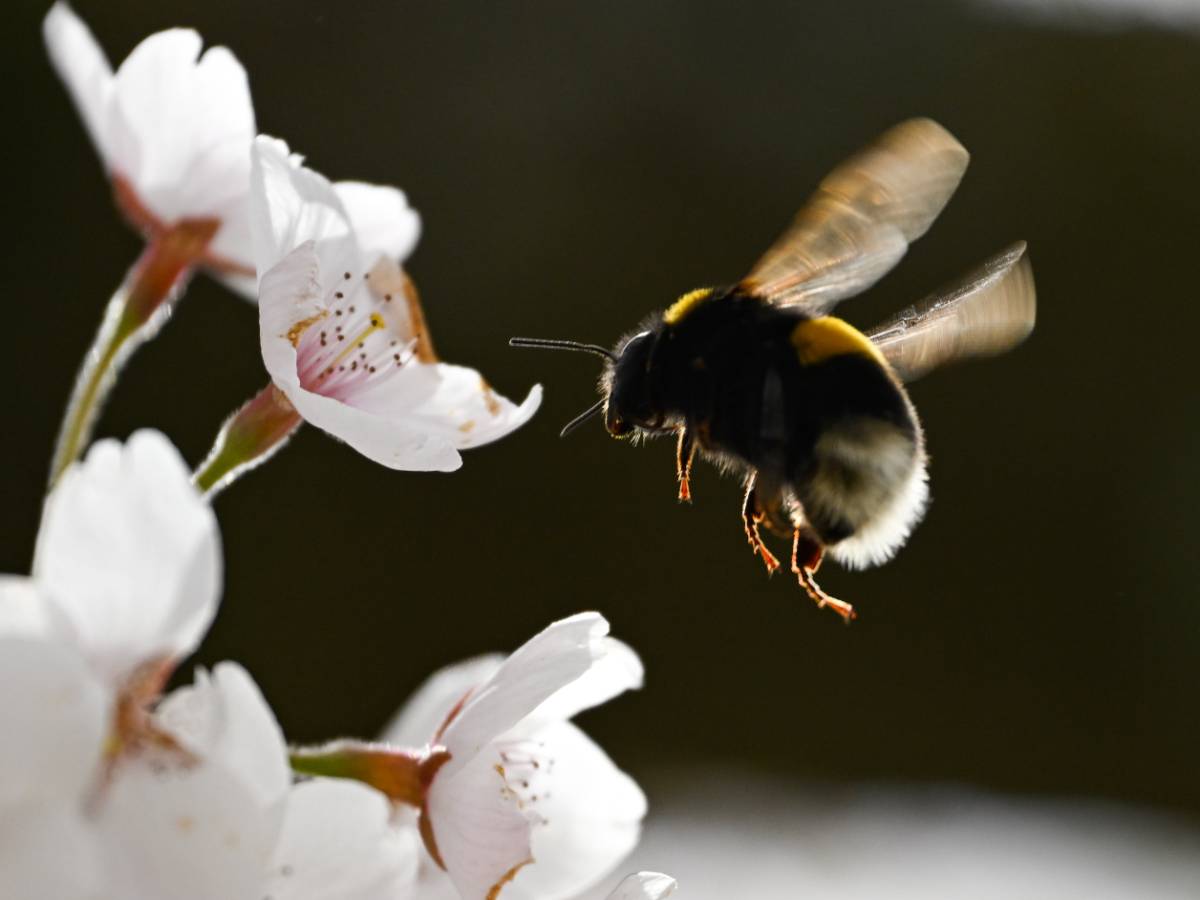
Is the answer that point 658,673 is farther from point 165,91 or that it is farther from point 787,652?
point 165,91

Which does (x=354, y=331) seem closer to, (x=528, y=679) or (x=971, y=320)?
(x=528, y=679)

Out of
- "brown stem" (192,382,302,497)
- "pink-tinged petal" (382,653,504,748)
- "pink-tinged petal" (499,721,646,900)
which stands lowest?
"pink-tinged petal" (499,721,646,900)

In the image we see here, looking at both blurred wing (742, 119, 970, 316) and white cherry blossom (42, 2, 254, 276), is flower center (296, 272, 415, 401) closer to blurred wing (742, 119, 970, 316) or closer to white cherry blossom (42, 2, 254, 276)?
white cherry blossom (42, 2, 254, 276)

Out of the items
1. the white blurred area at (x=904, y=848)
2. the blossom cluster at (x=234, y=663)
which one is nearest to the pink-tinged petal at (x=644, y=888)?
the blossom cluster at (x=234, y=663)

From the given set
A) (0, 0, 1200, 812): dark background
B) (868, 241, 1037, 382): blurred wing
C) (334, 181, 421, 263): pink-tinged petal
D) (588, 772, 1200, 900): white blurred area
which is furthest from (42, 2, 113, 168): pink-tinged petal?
(0, 0, 1200, 812): dark background

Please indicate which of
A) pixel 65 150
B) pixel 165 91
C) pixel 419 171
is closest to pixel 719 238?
pixel 419 171

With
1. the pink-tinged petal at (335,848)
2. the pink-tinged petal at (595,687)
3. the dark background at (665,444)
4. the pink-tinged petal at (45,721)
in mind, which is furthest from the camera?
the dark background at (665,444)

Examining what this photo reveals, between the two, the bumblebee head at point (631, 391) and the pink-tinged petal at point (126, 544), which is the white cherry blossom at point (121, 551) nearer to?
the pink-tinged petal at point (126, 544)
